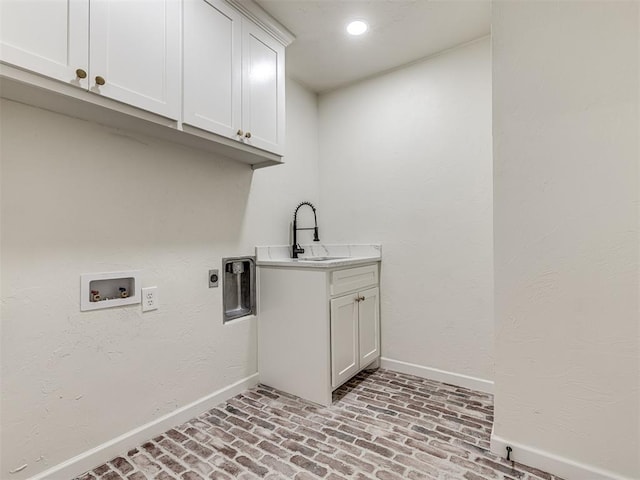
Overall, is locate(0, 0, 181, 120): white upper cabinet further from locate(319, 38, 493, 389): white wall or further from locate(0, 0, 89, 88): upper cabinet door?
locate(319, 38, 493, 389): white wall

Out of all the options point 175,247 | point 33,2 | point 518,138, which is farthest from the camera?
point 175,247

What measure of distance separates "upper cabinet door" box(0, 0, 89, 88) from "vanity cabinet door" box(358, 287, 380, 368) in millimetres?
2037

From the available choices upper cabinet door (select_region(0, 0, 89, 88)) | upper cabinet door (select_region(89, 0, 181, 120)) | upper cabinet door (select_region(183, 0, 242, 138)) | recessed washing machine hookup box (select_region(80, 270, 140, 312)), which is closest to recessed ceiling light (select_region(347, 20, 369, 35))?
upper cabinet door (select_region(183, 0, 242, 138))

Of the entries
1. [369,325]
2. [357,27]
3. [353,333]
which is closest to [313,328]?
[353,333]

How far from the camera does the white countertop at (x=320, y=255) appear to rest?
2.13 metres

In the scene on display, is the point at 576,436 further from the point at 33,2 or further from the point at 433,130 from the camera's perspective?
the point at 33,2

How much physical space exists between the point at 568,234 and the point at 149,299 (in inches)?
82.8

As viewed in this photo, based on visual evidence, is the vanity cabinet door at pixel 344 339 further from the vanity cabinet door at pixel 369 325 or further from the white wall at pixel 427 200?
the white wall at pixel 427 200

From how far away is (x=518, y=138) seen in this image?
150 centimetres

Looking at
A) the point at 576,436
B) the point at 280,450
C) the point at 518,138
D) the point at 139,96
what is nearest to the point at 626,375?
the point at 576,436

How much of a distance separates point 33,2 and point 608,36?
2220 mm

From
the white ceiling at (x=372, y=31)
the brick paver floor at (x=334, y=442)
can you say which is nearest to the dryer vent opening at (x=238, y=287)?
Answer: the brick paver floor at (x=334, y=442)

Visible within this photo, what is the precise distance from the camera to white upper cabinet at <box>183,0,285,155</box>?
1.61m

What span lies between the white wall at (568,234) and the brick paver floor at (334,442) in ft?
0.96
